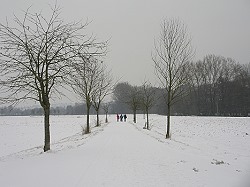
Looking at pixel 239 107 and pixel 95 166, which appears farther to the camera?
pixel 239 107

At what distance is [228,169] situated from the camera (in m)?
7.73

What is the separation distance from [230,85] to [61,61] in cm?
6264

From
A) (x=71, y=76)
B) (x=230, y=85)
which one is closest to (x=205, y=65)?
(x=230, y=85)

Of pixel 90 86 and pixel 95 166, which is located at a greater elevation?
pixel 90 86

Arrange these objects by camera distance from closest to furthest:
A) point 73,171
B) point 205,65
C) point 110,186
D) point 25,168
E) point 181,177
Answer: point 110,186
point 181,177
point 73,171
point 25,168
point 205,65

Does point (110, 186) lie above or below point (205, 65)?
below

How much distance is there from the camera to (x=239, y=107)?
66.1m

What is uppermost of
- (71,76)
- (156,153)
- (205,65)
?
(205,65)

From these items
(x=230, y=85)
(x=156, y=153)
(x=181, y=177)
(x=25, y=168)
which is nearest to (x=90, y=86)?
(x=156, y=153)

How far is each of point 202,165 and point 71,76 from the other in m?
6.94

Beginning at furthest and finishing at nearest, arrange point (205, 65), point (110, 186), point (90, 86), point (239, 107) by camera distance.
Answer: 1. point (205, 65)
2. point (239, 107)
3. point (90, 86)
4. point (110, 186)

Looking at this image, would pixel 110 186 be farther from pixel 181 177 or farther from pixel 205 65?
pixel 205 65

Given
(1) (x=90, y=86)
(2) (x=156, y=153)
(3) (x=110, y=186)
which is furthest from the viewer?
(1) (x=90, y=86)

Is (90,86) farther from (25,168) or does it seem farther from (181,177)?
(181,177)
